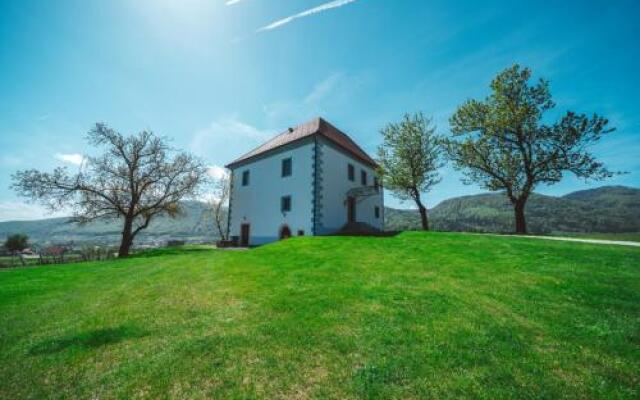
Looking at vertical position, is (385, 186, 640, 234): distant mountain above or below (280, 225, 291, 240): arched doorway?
above

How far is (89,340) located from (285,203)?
1842 cm

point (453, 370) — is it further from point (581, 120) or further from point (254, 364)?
point (581, 120)

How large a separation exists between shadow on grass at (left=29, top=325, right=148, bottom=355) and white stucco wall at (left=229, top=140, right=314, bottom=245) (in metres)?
15.9

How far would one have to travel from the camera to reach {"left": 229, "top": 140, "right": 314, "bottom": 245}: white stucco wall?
21516mm

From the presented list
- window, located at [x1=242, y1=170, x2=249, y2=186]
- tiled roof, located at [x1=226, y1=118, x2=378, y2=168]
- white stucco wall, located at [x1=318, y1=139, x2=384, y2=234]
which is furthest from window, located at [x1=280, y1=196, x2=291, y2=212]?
window, located at [x1=242, y1=170, x2=249, y2=186]

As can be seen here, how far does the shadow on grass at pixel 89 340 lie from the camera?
4.48 metres

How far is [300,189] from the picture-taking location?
21859mm

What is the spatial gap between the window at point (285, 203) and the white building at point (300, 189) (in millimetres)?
87

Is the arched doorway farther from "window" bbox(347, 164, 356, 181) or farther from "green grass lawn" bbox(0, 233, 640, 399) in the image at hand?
"green grass lawn" bbox(0, 233, 640, 399)

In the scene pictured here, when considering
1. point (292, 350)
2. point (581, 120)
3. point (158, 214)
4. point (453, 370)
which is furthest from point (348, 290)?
point (158, 214)

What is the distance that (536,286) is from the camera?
6.69 meters

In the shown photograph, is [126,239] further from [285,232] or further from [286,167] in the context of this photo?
[286,167]

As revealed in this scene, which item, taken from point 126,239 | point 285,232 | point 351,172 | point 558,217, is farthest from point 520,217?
point 558,217

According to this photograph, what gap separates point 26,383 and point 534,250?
46.4ft
